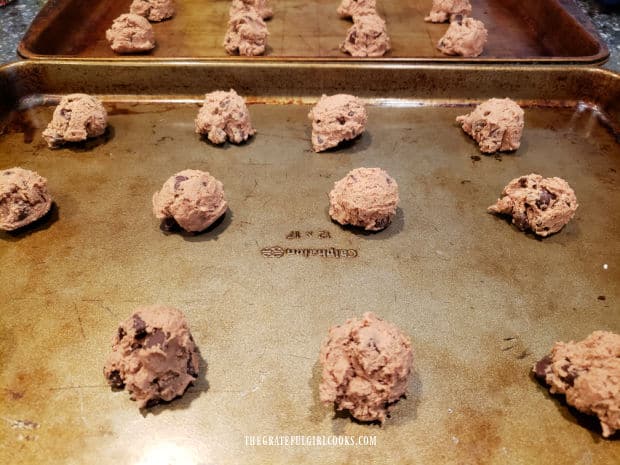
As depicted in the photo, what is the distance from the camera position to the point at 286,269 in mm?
2086

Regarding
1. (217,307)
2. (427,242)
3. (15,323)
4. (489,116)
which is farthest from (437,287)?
(15,323)

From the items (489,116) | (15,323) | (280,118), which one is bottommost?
(15,323)

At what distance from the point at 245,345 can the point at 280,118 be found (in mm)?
1459

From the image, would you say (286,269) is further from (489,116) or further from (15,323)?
(489,116)

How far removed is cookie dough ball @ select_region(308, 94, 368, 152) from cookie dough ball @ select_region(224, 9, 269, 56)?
0.77m

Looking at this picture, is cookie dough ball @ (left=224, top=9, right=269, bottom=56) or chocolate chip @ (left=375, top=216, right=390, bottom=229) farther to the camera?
cookie dough ball @ (left=224, top=9, right=269, bottom=56)

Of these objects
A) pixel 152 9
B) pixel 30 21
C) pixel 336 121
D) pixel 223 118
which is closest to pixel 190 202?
pixel 223 118

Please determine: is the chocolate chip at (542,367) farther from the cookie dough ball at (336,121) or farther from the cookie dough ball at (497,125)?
the cookie dough ball at (336,121)

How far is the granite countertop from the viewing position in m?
3.09

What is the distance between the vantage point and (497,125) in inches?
99.9

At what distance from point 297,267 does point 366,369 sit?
2.07 feet

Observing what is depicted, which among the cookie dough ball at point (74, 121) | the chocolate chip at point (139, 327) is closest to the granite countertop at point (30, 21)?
the cookie dough ball at point (74, 121)

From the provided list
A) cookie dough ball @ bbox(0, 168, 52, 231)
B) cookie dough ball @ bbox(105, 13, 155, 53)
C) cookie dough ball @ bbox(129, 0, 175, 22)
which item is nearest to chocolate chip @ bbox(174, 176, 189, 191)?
cookie dough ball @ bbox(0, 168, 52, 231)

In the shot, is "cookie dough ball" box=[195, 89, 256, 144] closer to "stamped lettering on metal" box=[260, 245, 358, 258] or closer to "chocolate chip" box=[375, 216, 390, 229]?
"stamped lettering on metal" box=[260, 245, 358, 258]
